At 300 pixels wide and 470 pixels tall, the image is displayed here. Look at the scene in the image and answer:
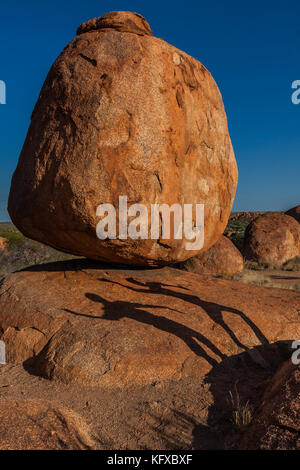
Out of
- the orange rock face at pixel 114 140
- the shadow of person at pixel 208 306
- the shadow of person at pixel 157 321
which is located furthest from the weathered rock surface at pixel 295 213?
the shadow of person at pixel 157 321

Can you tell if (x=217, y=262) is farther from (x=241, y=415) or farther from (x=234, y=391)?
(x=241, y=415)

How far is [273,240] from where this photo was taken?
13.8 m

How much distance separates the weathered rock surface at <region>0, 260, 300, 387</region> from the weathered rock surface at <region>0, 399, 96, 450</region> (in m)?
0.73

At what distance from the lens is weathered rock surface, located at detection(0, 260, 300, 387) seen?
371 centimetres

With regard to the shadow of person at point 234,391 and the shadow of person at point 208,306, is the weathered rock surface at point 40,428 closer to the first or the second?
the shadow of person at point 234,391

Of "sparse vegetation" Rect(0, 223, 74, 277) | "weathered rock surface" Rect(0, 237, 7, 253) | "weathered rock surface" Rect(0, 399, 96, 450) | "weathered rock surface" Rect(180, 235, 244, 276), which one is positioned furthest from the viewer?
"weathered rock surface" Rect(0, 237, 7, 253)

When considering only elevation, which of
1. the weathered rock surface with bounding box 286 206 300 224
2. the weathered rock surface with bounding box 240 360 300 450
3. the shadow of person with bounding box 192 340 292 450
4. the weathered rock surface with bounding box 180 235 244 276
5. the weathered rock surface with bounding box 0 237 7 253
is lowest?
the shadow of person with bounding box 192 340 292 450

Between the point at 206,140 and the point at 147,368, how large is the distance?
3153 millimetres

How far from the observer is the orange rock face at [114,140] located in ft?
14.1

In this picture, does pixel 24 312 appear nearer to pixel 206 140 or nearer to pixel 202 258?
pixel 206 140

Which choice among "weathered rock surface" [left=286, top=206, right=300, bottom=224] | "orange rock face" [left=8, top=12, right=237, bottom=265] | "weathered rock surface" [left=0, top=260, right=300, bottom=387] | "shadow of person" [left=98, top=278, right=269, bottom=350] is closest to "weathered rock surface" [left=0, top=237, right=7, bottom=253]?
"weathered rock surface" [left=0, top=260, right=300, bottom=387]

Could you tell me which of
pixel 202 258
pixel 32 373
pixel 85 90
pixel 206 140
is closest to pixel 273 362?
pixel 32 373

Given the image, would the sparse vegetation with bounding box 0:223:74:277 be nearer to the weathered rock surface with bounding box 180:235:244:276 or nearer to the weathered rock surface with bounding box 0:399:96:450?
the weathered rock surface with bounding box 180:235:244:276
